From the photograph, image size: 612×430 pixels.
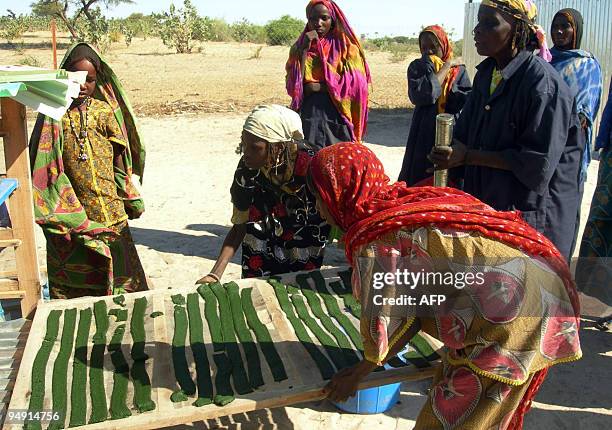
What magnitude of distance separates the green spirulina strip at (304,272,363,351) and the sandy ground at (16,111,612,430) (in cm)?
49

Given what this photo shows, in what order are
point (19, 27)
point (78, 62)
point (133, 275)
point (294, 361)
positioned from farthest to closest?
point (19, 27) < point (133, 275) < point (78, 62) < point (294, 361)

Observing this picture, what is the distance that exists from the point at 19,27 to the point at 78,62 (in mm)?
31313

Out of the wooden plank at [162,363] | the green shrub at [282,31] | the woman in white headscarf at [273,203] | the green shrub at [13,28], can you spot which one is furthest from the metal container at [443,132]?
the green shrub at [282,31]

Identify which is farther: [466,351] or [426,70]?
[426,70]

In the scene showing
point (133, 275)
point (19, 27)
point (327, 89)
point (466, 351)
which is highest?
point (19, 27)

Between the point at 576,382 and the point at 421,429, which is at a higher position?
the point at 421,429

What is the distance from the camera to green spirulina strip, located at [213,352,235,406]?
2379 millimetres

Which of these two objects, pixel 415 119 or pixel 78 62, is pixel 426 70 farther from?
pixel 78 62

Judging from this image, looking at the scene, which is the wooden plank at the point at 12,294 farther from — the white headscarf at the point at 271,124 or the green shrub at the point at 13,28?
the green shrub at the point at 13,28

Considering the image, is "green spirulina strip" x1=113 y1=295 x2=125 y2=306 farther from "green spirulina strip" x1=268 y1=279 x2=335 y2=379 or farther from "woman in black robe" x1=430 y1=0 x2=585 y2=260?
"woman in black robe" x1=430 y1=0 x2=585 y2=260

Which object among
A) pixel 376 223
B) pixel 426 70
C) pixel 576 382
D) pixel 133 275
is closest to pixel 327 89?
pixel 426 70

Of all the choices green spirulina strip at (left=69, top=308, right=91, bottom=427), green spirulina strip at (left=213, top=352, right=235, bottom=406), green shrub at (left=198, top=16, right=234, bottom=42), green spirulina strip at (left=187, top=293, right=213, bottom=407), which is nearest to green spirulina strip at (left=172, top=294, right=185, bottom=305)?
green spirulina strip at (left=187, top=293, right=213, bottom=407)

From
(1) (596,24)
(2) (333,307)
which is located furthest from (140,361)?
(1) (596,24)

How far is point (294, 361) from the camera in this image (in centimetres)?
269
